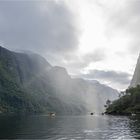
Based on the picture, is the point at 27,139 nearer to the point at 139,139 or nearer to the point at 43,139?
the point at 43,139

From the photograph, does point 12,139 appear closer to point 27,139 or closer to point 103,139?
point 27,139

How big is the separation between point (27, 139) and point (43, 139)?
3.48 metres

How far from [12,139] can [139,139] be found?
27711mm

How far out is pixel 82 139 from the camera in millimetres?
58781

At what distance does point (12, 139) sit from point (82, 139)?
50.2ft

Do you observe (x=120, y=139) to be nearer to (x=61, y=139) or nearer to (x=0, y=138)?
(x=61, y=139)

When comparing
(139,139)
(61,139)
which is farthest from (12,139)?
(139,139)

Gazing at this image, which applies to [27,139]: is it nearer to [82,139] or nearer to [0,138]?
[0,138]

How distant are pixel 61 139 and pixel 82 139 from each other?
4.54m

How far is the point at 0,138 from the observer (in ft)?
199

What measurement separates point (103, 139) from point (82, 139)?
15.2ft

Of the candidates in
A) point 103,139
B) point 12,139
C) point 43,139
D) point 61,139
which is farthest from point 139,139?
point 12,139

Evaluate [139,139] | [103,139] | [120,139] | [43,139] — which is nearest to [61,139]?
[43,139]

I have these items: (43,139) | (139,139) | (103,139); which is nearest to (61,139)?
(43,139)
